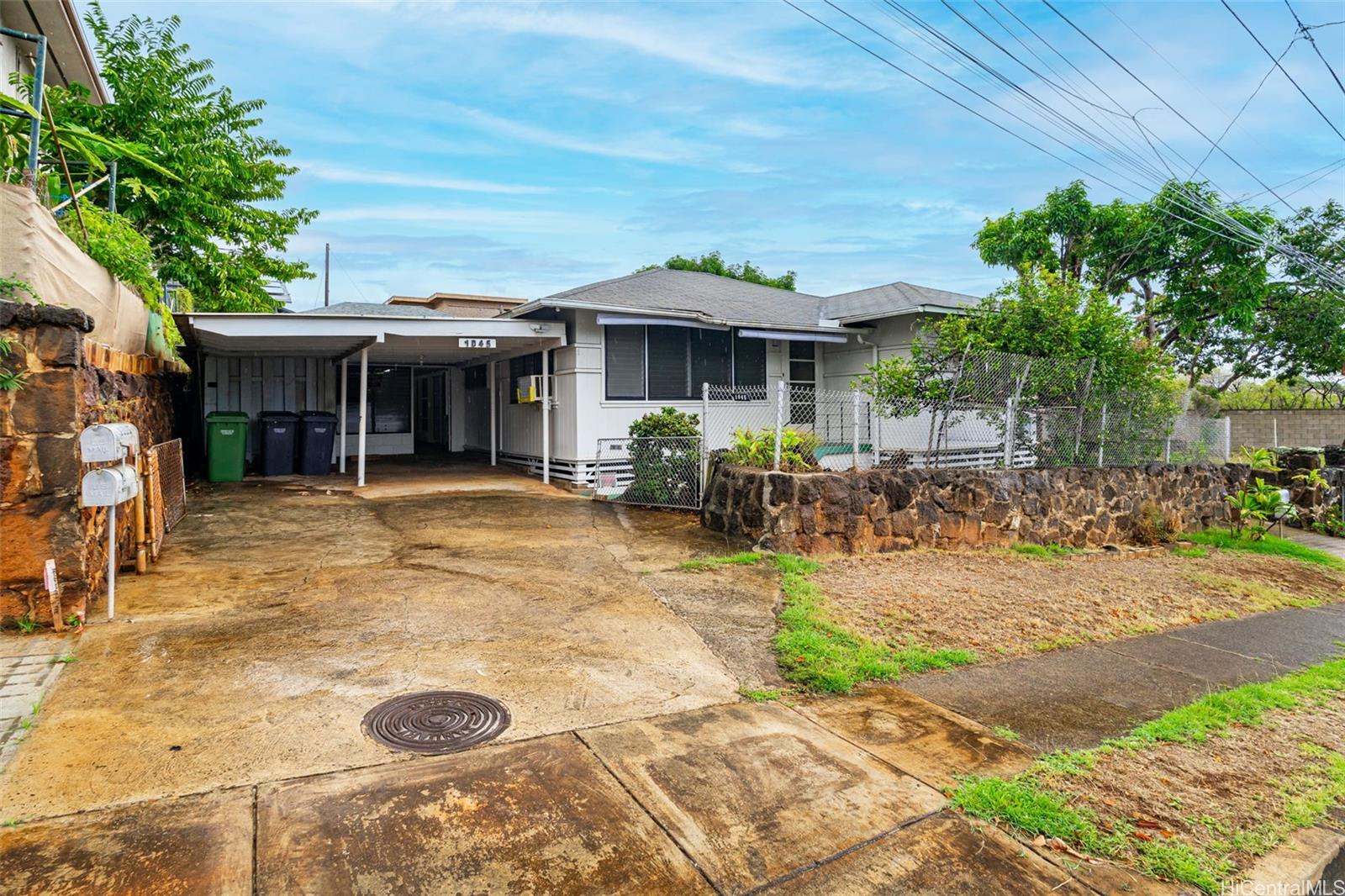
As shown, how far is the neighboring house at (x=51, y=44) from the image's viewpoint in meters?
9.91

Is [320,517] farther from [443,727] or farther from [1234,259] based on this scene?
[1234,259]

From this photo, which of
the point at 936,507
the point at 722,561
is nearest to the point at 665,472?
the point at 722,561

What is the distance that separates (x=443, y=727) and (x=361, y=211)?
23.8 meters

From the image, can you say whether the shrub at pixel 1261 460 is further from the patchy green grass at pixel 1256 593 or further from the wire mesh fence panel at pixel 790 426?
the wire mesh fence panel at pixel 790 426

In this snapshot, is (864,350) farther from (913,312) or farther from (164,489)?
(164,489)

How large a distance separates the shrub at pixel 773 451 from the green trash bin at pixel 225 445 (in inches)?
328

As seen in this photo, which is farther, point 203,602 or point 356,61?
point 356,61

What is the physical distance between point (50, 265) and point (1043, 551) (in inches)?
395

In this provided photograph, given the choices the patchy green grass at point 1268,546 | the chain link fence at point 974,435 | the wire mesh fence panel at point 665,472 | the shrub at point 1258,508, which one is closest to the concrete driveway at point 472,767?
the chain link fence at point 974,435

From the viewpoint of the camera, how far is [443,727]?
3533mm

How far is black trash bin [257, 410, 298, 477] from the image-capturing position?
13.2 metres

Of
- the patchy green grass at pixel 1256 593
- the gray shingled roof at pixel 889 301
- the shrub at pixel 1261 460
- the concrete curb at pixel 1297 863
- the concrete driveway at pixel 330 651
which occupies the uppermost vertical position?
the gray shingled roof at pixel 889 301

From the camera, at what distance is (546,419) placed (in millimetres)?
12602

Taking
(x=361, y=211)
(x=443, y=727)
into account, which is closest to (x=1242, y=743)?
(x=443, y=727)
